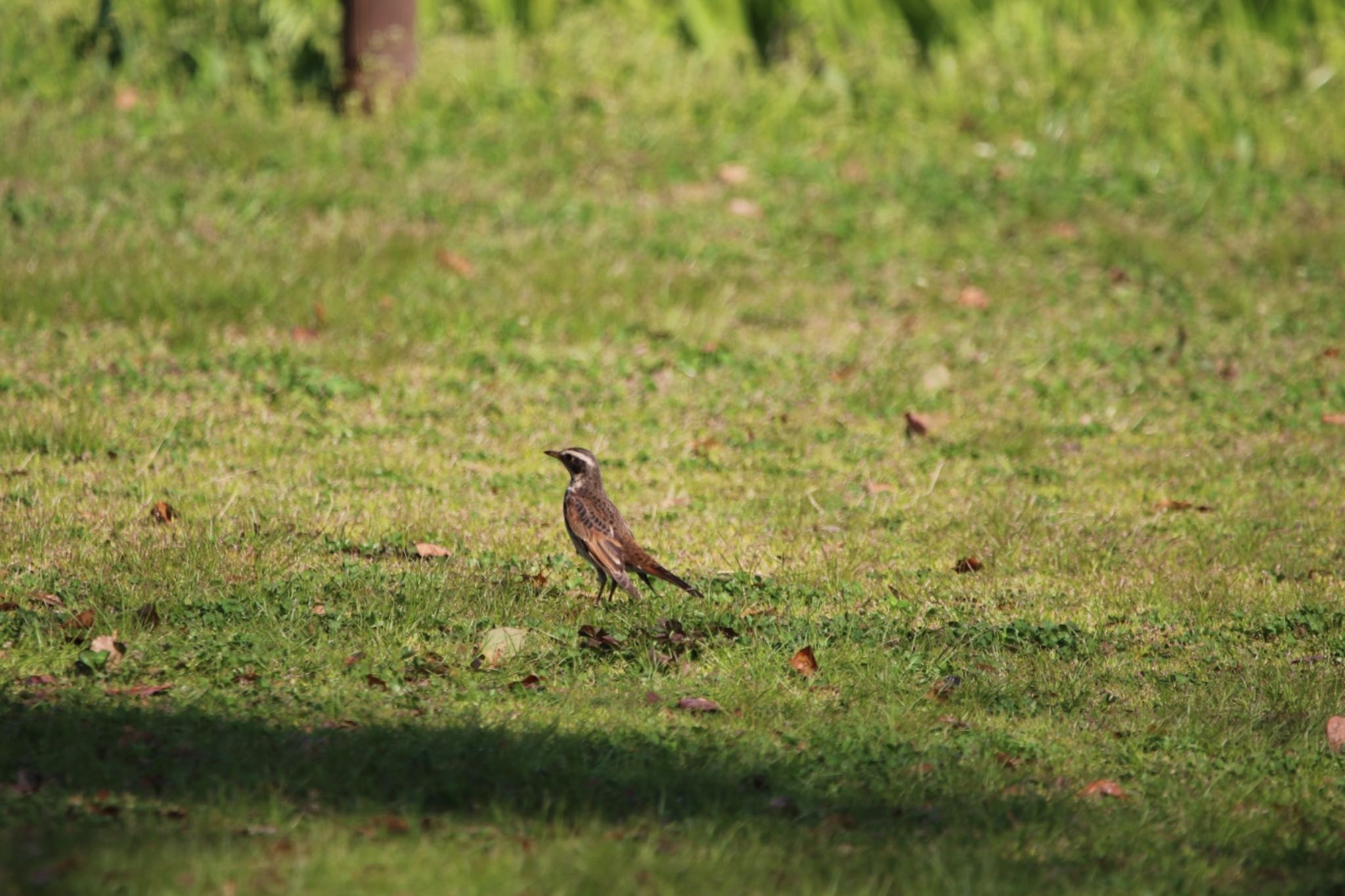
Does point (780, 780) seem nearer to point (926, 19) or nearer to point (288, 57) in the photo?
point (288, 57)

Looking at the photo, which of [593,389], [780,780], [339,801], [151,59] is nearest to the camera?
[339,801]

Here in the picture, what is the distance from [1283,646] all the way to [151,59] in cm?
1067

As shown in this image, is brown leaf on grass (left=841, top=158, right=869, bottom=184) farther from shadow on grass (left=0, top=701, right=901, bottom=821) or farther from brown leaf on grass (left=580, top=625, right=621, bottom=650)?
shadow on grass (left=0, top=701, right=901, bottom=821)

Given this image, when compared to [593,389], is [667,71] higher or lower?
higher

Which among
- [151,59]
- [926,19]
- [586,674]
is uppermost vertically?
[926,19]

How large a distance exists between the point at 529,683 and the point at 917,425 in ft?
14.6

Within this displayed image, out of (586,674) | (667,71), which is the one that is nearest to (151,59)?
(667,71)

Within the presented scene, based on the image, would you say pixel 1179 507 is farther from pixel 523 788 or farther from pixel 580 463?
pixel 523 788

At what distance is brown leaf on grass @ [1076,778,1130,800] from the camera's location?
499 centimetres

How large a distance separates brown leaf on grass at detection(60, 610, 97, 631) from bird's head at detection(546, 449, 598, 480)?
7.03 feet

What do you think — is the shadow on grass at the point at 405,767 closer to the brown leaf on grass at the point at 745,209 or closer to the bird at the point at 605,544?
the bird at the point at 605,544

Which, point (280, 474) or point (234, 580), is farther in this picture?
point (280, 474)

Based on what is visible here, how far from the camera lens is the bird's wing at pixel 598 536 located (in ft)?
21.2

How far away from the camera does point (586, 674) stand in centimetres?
580
